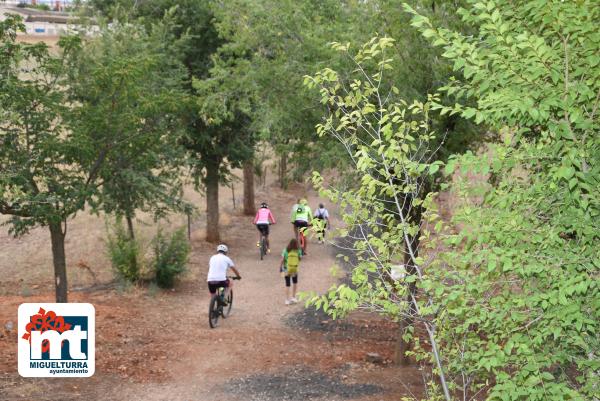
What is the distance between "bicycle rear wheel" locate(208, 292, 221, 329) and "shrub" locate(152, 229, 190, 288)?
3529mm

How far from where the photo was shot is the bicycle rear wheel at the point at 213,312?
557 inches

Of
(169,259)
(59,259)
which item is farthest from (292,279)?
(59,259)

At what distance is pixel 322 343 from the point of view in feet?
44.7

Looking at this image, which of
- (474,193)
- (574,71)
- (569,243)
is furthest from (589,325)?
(574,71)

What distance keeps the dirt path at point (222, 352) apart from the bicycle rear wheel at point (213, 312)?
19 cm

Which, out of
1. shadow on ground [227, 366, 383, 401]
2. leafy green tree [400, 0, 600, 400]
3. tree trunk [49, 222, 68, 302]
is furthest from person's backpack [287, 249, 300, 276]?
leafy green tree [400, 0, 600, 400]

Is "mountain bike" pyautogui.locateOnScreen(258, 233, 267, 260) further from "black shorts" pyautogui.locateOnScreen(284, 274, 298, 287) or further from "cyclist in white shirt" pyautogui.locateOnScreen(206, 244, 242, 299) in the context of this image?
"cyclist in white shirt" pyautogui.locateOnScreen(206, 244, 242, 299)

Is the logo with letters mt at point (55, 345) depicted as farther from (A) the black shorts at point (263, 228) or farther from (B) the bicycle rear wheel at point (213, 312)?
(A) the black shorts at point (263, 228)

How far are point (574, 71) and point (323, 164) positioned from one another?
7.26 meters

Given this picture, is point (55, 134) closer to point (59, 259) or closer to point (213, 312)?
point (59, 259)

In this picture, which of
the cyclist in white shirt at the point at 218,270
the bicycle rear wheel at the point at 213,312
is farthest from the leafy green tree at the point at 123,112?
the bicycle rear wheel at the point at 213,312

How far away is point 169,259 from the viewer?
1791 centimetres

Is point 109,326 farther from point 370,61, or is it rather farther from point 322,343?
point 370,61

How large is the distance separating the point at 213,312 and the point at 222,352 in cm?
163
